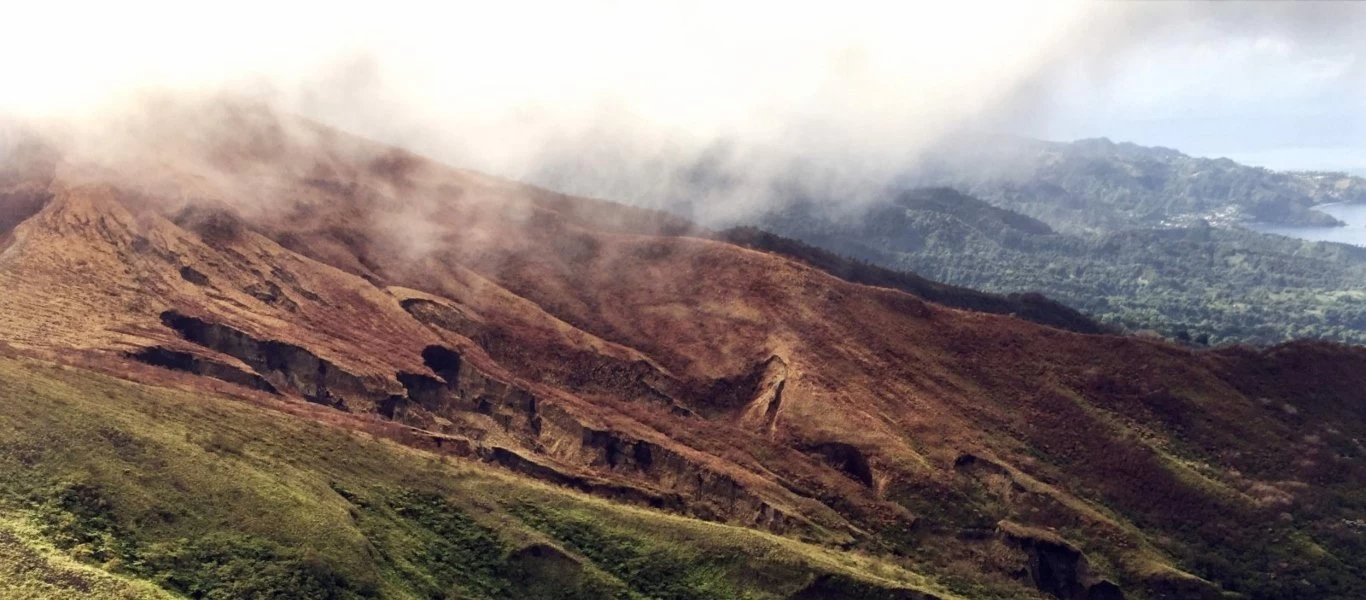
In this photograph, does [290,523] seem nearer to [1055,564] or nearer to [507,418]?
[507,418]

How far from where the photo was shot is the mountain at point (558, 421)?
7025 centimetres

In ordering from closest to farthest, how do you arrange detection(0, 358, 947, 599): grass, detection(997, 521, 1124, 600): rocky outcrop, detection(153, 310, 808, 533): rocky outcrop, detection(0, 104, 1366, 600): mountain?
1. detection(0, 358, 947, 599): grass
2. detection(0, 104, 1366, 600): mountain
3. detection(997, 521, 1124, 600): rocky outcrop
4. detection(153, 310, 808, 533): rocky outcrop

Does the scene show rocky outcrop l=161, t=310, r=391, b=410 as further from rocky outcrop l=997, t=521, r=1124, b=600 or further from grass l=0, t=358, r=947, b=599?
rocky outcrop l=997, t=521, r=1124, b=600

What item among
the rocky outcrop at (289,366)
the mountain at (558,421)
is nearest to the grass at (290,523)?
the mountain at (558,421)

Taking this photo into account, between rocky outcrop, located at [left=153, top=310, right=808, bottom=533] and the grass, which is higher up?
rocky outcrop, located at [left=153, top=310, right=808, bottom=533]

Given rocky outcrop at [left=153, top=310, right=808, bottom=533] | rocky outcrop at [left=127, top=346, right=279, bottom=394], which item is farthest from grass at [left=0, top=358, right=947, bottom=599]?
rocky outcrop at [left=127, top=346, right=279, bottom=394]

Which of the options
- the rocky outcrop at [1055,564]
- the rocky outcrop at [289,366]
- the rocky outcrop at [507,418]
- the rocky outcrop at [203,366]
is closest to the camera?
the rocky outcrop at [203,366]

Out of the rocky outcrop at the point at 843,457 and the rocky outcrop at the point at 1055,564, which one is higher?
the rocky outcrop at the point at 843,457

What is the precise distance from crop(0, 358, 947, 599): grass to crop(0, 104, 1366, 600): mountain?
9.1 inches

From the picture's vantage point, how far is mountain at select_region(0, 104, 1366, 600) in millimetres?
70250

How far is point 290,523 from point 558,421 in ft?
95.0

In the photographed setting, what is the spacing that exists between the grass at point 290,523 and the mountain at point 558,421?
0.76 feet

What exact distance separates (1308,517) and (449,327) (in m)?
79.3

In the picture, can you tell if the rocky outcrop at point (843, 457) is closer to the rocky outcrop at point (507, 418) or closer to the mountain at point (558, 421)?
the rocky outcrop at point (507, 418)
